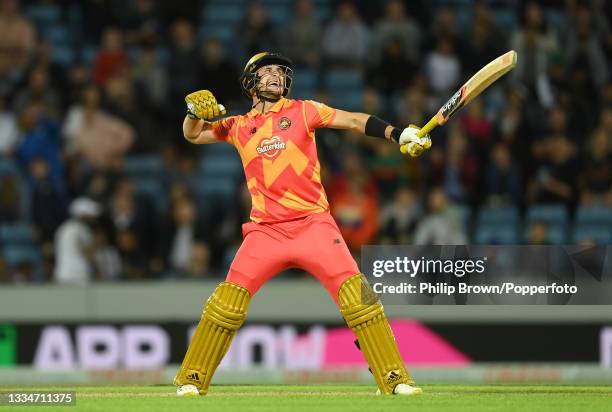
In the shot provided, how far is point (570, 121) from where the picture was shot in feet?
47.2

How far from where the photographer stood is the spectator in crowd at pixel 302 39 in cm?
1516

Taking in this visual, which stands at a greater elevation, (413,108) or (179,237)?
(413,108)

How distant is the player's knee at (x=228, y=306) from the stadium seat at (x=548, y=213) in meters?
5.88

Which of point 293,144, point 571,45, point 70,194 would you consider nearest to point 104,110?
point 70,194

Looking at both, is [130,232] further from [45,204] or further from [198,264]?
[45,204]

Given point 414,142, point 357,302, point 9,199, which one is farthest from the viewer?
point 9,199

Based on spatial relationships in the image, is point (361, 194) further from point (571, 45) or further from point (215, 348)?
point (215, 348)

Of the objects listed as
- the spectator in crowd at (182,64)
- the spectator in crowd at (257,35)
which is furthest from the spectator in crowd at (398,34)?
the spectator in crowd at (182,64)

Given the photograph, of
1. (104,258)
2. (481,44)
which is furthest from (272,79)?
(481,44)

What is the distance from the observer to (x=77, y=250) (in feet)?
42.7

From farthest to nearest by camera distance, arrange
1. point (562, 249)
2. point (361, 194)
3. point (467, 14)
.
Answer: point (467, 14) < point (361, 194) < point (562, 249)

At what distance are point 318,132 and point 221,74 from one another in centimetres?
141

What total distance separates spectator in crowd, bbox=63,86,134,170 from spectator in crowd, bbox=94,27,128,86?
24.0 inches

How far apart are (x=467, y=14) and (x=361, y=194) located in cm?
383
